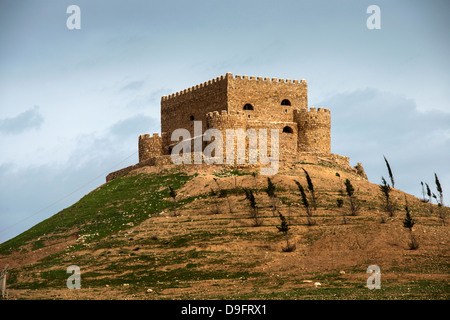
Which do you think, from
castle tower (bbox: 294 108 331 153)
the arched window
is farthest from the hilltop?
the arched window

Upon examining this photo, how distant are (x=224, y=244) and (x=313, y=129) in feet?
74.5

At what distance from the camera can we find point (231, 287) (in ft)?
110

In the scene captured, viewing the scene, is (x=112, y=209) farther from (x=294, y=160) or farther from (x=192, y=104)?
(x=294, y=160)

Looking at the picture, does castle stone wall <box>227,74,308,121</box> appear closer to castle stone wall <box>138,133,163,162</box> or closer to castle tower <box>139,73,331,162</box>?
castle tower <box>139,73,331,162</box>

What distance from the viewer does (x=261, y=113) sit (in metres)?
60.9

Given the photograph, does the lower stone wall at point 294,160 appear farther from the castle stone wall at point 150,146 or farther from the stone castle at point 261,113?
the castle stone wall at point 150,146

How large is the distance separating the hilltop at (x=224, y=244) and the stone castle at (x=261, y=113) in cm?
397

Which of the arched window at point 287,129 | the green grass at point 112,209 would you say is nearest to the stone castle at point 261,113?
the arched window at point 287,129

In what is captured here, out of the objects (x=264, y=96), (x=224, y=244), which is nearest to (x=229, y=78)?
(x=264, y=96)

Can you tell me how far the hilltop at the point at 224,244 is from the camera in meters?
33.5
